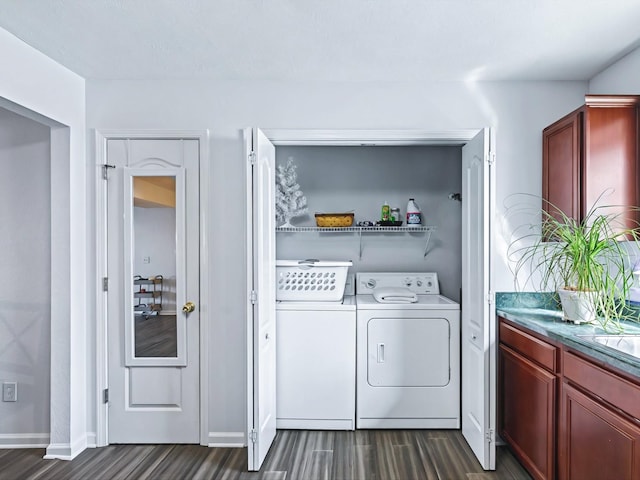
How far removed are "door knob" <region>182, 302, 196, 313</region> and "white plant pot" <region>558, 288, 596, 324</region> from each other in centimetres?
219

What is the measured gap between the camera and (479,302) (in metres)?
2.51

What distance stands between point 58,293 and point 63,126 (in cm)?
105

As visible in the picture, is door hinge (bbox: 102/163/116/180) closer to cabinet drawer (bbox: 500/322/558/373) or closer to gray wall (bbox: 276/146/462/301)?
gray wall (bbox: 276/146/462/301)

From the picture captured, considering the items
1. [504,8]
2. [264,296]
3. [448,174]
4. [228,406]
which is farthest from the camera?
[448,174]

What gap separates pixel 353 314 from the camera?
2.97 m

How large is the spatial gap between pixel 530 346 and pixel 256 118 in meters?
2.14

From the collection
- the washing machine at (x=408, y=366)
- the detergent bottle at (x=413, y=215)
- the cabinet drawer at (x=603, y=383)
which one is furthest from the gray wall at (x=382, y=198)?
the cabinet drawer at (x=603, y=383)

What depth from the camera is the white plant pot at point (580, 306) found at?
83.7 inches

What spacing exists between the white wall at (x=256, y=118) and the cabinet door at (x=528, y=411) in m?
0.56

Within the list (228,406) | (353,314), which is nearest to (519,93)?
(353,314)

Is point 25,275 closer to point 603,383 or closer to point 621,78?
point 603,383

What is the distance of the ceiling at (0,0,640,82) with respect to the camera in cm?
190

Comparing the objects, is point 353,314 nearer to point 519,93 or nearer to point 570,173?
point 570,173

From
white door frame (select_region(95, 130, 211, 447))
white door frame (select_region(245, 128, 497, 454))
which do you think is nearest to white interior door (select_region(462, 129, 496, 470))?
white door frame (select_region(245, 128, 497, 454))
